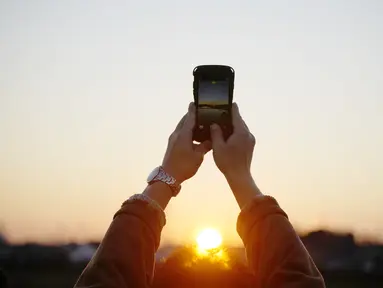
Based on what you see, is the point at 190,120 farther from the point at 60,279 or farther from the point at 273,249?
the point at 60,279

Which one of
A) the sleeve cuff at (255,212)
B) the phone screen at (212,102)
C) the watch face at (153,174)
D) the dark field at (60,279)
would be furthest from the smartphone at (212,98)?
the dark field at (60,279)

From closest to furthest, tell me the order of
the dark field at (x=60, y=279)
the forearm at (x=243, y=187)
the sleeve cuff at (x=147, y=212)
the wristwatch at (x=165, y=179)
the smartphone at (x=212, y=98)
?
the sleeve cuff at (x=147, y=212) < the forearm at (x=243, y=187) < the wristwatch at (x=165, y=179) < the smartphone at (x=212, y=98) < the dark field at (x=60, y=279)

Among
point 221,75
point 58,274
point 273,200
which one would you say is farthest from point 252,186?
point 58,274

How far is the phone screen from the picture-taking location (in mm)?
4258

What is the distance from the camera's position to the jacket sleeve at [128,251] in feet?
11.1

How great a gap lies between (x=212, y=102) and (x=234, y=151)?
0.55 m

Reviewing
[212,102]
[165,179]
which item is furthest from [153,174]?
[212,102]

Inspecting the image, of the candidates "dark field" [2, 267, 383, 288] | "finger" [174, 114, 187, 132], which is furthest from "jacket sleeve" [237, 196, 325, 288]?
"dark field" [2, 267, 383, 288]

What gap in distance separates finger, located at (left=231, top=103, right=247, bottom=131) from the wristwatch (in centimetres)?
48

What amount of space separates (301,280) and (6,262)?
188ft

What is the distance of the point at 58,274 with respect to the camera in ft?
184

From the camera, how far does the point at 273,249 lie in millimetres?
3469

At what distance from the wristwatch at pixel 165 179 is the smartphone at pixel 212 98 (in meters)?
0.33

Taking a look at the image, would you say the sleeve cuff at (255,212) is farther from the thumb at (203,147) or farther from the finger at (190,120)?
the finger at (190,120)
